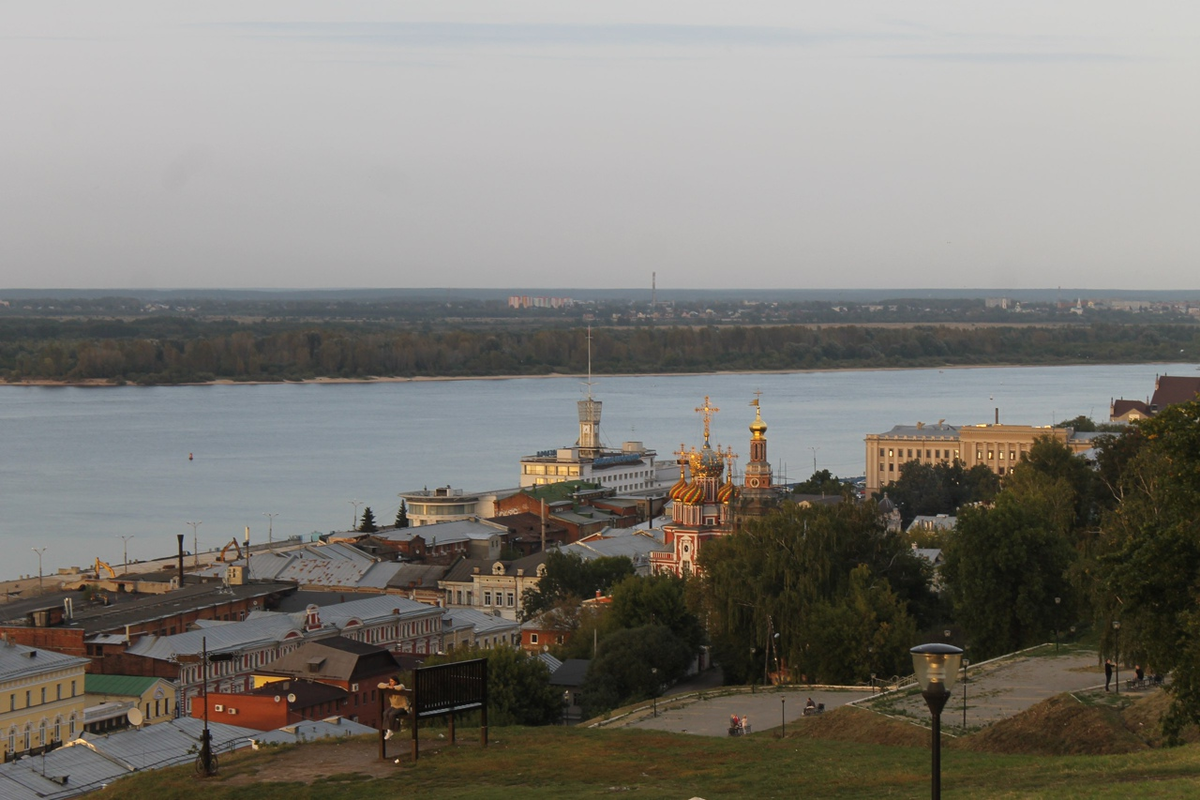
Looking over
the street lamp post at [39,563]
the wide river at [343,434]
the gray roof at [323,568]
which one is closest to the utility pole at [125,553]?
the wide river at [343,434]

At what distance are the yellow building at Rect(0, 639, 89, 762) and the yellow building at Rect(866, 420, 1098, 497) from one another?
34.8 metres

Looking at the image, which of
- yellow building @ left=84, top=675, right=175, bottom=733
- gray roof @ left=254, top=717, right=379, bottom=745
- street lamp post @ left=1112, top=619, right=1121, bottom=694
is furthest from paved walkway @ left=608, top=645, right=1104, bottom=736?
yellow building @ left=84, top=675, right=175, bottom=733

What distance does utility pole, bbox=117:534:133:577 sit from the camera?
37344mm

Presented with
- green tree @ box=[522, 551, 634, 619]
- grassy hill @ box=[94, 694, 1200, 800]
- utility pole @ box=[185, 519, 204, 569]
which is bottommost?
utility pole @ box=[185, 519, 204, 569]

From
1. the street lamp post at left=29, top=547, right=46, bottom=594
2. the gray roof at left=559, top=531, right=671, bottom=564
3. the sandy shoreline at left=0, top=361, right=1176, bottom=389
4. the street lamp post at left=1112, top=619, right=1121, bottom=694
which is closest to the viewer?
the street lamp post at left=1112, top=619, right=1121, bottom=694

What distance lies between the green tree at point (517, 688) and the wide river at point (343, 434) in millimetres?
24197

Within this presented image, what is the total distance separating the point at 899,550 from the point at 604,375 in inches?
4241

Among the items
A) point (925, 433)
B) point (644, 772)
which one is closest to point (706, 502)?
point (644, 772)

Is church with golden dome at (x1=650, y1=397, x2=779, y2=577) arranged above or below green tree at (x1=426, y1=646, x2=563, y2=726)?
above

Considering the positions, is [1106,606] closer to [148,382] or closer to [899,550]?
[899,550]

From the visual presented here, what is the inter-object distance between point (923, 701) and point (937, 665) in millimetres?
8614

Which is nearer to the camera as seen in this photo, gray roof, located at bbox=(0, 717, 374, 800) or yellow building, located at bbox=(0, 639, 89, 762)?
gray roof, located at bbox=(0, 717, 374, 800)

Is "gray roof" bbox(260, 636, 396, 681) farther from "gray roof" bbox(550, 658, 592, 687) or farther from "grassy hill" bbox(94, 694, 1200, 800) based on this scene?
"grassy hill" bbox(94, 694, 1200, 800)

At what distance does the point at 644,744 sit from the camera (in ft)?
35.3
